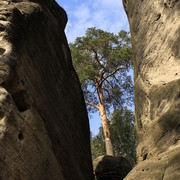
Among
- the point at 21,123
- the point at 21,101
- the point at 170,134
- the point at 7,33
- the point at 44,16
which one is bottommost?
the point at 170,134

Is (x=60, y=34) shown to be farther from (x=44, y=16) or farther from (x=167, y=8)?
(x=167, y=8)

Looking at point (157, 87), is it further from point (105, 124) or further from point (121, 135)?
point (121, 135)

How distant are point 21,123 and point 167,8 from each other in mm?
5601

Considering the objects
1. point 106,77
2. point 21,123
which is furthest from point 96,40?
point 21,123

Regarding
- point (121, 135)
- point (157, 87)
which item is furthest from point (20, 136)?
point (121, 135)

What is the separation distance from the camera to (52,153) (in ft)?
25.0

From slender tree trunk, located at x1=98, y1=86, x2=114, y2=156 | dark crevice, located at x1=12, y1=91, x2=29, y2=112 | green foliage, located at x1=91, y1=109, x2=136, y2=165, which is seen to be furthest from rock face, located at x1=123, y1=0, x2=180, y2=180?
green foliage, located at x1=91, y1=109, x2=136, y2=165

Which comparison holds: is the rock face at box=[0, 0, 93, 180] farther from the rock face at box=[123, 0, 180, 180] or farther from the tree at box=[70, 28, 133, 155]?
the tree at box=[70, 28, 133, 155]

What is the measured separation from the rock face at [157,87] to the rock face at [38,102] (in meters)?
1.95

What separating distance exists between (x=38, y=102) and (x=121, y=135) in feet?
62.8

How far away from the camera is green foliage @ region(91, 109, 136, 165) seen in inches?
1027

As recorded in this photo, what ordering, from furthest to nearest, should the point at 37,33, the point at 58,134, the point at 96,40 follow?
the point at 96,40 → the point at 37,33 → the point at 58,134

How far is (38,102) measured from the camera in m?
7.75

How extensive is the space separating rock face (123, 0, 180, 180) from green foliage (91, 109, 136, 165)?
15.5 metres
